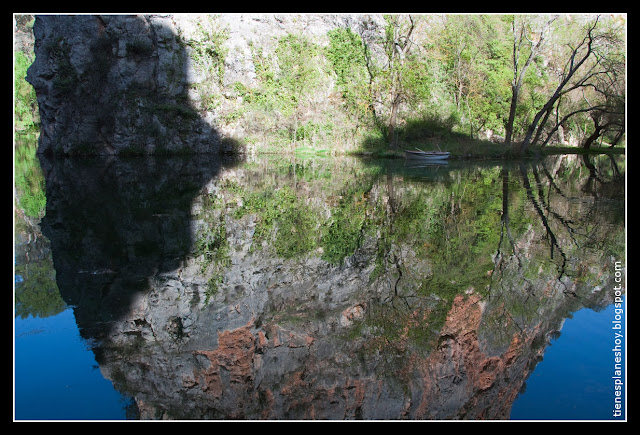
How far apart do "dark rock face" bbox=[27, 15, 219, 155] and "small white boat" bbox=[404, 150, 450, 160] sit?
41.2 ft

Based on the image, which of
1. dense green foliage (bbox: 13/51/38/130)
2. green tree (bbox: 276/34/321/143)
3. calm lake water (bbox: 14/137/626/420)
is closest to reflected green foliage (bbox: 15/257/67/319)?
calm lake water (bbox: 14/137/626/420)

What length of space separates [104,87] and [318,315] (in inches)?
1088

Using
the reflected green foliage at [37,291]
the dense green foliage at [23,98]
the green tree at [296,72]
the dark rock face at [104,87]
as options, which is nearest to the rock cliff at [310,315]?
the reflected green foliage at [37,291]

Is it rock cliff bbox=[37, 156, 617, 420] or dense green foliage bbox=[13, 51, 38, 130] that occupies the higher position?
dense green foliage bbox=[13, 51, 38, 130]

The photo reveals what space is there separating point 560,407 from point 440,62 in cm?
3480

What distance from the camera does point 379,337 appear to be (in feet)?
12.8

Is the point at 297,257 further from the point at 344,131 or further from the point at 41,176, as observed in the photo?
the point at 344,131

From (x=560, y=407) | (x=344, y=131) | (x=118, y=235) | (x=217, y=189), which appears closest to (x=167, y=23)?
(x=344, y=131)

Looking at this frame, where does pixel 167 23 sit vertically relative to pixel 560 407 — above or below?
above

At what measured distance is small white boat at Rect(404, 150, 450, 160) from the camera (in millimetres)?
24844

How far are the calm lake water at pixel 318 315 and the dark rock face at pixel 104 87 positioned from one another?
2040 cm

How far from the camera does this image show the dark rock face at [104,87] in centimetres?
2745

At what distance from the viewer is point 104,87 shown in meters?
28.0

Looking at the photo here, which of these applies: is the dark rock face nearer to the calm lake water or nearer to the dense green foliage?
the calm lake water
